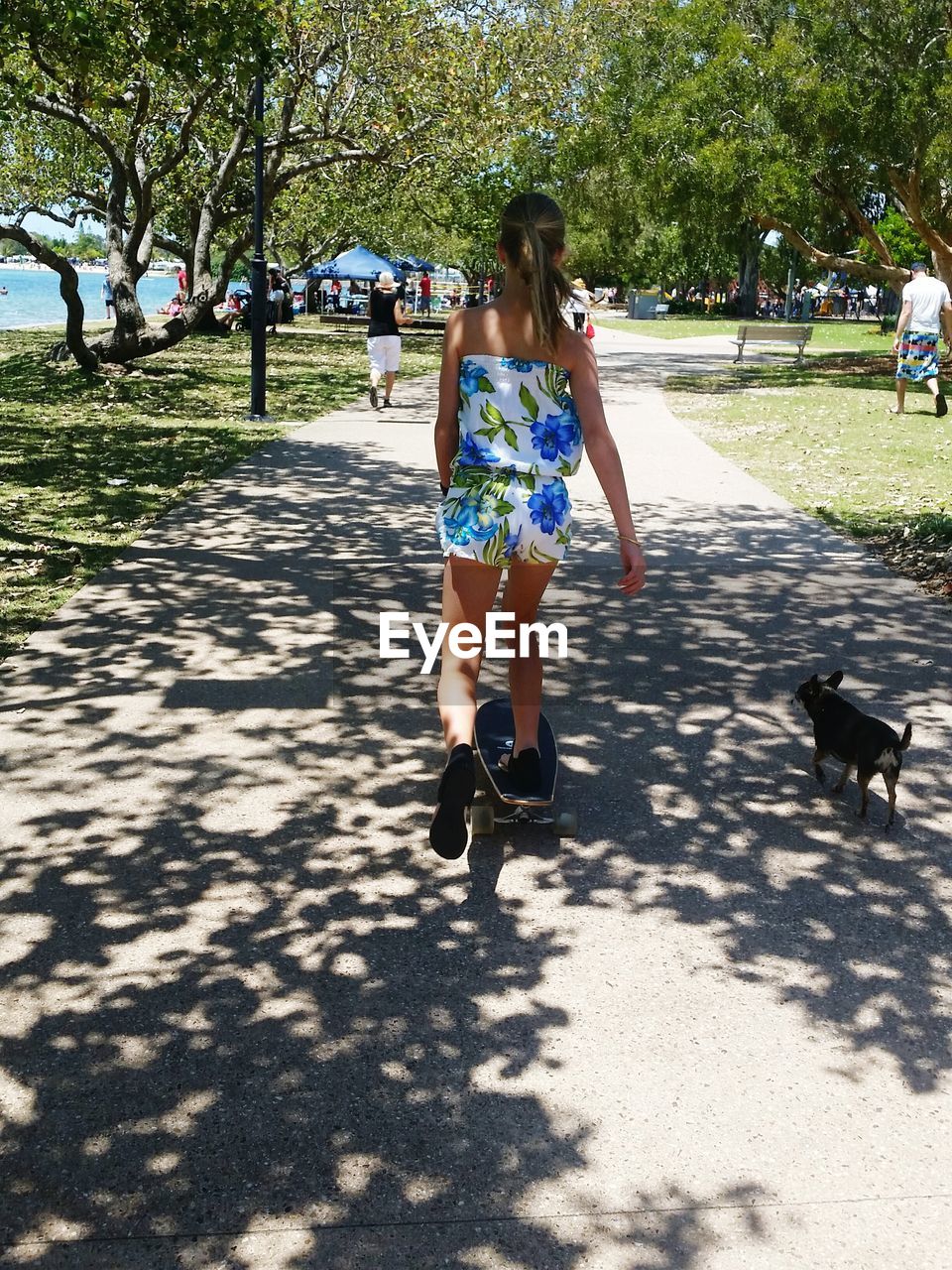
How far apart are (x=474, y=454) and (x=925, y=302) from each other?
14897mm

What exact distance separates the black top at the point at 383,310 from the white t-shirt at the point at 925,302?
263 inches

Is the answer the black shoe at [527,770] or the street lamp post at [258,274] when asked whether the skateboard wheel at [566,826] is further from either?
the street lamp post at [258,274]

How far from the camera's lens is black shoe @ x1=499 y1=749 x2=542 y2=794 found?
182 inches

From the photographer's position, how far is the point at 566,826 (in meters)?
4.64

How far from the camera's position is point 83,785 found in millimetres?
4973

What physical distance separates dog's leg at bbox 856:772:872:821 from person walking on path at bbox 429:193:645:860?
1.17 meters

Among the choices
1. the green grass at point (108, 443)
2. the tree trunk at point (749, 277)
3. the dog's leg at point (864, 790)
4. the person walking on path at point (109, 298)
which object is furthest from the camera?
the tree trunk at point (749, 277)

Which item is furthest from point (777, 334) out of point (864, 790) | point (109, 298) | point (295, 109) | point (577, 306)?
point (864, 790)

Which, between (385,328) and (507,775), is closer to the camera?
(507,775)

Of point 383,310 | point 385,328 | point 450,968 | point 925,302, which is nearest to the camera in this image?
point 450,968

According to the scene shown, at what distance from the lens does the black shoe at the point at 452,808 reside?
392 centimetres

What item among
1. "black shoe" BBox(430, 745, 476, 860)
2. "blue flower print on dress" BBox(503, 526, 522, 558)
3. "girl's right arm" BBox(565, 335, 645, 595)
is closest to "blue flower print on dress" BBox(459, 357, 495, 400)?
"girl's right arm" BBox(565, 335, 645, 595)

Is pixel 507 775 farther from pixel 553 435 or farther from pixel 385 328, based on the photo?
pixel 385 328

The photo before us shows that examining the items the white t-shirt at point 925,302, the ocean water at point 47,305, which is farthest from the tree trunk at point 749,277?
the white t-shirt at point 925,302
